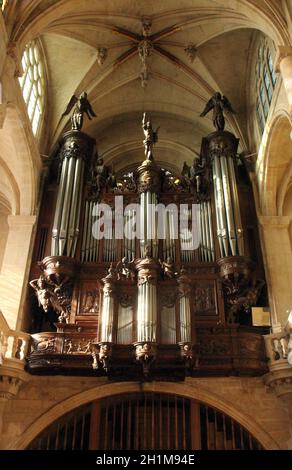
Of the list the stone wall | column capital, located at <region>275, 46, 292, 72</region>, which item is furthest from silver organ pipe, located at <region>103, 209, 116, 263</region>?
column capital, located at <region>275, 46, 292, 72</region>

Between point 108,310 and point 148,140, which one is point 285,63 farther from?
point 108,310

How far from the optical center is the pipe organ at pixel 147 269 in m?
10.5

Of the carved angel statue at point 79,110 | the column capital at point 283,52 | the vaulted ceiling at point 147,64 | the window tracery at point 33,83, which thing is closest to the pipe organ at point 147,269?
the carved angel statue at point 79,110

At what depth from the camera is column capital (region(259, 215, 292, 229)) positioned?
13.5 meters

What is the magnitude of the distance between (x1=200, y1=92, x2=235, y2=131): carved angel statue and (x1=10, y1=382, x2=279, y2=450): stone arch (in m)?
8.02

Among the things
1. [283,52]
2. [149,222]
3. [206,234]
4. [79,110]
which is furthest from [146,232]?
[283,52]

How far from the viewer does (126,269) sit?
11719 millimetres

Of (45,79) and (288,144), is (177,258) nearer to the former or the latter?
(288,144)

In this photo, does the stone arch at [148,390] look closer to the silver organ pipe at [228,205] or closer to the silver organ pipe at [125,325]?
the silver organ pipe at [125,325]

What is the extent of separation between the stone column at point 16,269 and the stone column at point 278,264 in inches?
247

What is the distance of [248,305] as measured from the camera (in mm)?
11930

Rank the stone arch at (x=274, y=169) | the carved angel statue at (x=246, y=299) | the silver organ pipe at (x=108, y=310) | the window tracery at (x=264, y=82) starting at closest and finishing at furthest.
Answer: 1. the silver organ pipe at (x=108, y=310)
2. the carved angel statue at (x=246, y=299)
3. the stone arch at (x=274, y=169)
4. the window tracery at (x=264, y=82)

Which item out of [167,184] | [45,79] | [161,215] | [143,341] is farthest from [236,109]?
[143,341]

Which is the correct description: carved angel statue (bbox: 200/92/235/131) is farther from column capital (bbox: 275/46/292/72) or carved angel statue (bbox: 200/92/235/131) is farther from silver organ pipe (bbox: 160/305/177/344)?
silver organ pipe (bbox: 160/305/177/344)
